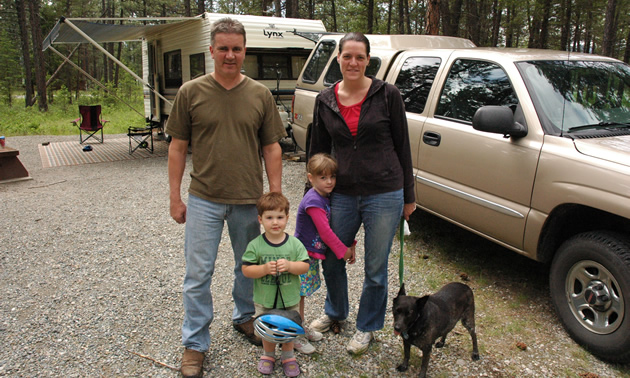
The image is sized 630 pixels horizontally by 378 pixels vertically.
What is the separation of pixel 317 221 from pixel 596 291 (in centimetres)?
176

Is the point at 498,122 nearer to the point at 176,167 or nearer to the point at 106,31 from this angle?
the point at 176,167

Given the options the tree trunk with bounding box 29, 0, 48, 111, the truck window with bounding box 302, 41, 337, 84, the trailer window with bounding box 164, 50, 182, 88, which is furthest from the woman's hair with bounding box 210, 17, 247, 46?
the tree trunk with bounding box 29, 0, 48, 111

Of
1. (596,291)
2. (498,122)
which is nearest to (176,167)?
(498,122)

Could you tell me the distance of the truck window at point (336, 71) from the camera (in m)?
5.51

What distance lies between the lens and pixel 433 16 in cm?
1010

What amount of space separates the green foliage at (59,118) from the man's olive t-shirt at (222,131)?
14.4 m

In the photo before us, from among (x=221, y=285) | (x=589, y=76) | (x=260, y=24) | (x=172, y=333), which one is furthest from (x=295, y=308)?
(x=260, y=24)

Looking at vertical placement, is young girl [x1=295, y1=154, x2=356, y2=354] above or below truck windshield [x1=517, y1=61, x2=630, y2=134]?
below

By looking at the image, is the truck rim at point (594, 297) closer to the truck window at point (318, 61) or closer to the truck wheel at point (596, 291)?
the truck wheel at point (596, 291)

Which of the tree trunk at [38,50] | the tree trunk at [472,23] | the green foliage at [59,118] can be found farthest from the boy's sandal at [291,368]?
the tree trunk at [38,50]

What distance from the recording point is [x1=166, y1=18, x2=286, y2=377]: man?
104 inches

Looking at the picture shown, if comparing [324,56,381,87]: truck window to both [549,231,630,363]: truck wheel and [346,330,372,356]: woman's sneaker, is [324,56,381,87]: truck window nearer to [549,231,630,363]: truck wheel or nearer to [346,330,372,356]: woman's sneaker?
[549,231,630,363]: truck wheel

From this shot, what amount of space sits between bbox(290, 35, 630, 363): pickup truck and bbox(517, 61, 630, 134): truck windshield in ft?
0.03

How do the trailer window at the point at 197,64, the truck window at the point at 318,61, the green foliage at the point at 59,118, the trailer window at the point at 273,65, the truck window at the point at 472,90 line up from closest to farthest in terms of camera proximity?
the truck window at the point at 472,90 → the truck window at the point at 318,61 → the trailer window at the point at 197,64 → the trailer window at the point at 273,65 → the green foliage at the point at 59,118
